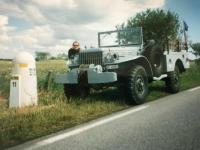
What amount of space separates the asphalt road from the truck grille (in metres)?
2.27

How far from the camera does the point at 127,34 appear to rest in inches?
430

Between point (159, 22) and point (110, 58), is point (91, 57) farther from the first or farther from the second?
point (159, 22)

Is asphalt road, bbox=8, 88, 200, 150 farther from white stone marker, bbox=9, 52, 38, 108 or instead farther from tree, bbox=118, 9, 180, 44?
tree, bbox=118, 9, 180, 44

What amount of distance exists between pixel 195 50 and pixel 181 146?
276 feet

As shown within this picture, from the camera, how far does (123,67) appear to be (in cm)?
895

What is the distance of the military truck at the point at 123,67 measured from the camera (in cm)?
865

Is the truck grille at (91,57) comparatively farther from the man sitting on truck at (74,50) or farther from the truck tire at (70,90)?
the truck tire at (70,90)

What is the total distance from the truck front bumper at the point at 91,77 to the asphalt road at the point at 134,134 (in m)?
1.27

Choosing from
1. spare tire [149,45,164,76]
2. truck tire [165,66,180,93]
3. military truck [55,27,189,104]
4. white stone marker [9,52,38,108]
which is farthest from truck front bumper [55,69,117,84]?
truck tire [165,66,180,93]

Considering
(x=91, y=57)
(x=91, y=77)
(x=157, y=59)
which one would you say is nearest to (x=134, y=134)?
(x=91, y=77)

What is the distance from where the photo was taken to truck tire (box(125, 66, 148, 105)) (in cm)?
856

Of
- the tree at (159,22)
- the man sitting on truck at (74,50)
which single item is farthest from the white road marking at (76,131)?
the tree at (159,22)

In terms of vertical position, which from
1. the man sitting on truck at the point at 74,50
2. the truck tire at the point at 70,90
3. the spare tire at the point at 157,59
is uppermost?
the man sitting on truck at the point at 74,50

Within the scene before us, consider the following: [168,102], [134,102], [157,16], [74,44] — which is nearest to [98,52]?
[74,44]
